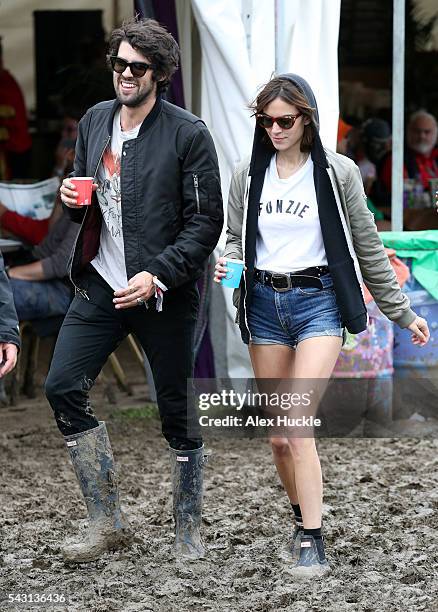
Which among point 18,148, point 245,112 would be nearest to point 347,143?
point 245,112

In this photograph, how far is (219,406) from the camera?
6777 mm

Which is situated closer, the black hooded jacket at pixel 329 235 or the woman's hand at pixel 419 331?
the black hooded jacket at pixel 329 235

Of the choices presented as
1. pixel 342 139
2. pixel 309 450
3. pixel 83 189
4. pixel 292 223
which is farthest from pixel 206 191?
pixel 342 139

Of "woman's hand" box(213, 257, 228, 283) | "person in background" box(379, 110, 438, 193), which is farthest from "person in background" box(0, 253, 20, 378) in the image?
"person in background" box(379, 110, 438, 193)

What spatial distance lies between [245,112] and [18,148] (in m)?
4.63

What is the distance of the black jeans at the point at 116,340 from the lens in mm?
4410

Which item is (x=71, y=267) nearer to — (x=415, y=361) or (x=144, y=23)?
(x=144, y=23)

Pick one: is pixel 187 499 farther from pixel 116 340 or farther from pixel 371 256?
pixel 371 256

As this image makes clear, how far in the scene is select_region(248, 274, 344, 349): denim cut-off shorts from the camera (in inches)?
169

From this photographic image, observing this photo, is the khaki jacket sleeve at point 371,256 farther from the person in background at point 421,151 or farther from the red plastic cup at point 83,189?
the person in background at point 421,151

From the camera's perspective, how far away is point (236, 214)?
4.49 metres

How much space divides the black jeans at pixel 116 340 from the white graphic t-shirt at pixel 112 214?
48 millimetres

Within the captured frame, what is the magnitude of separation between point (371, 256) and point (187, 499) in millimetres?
1131

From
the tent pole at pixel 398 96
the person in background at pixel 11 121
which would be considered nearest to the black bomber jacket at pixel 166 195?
the tent pole at pixel 398 96
